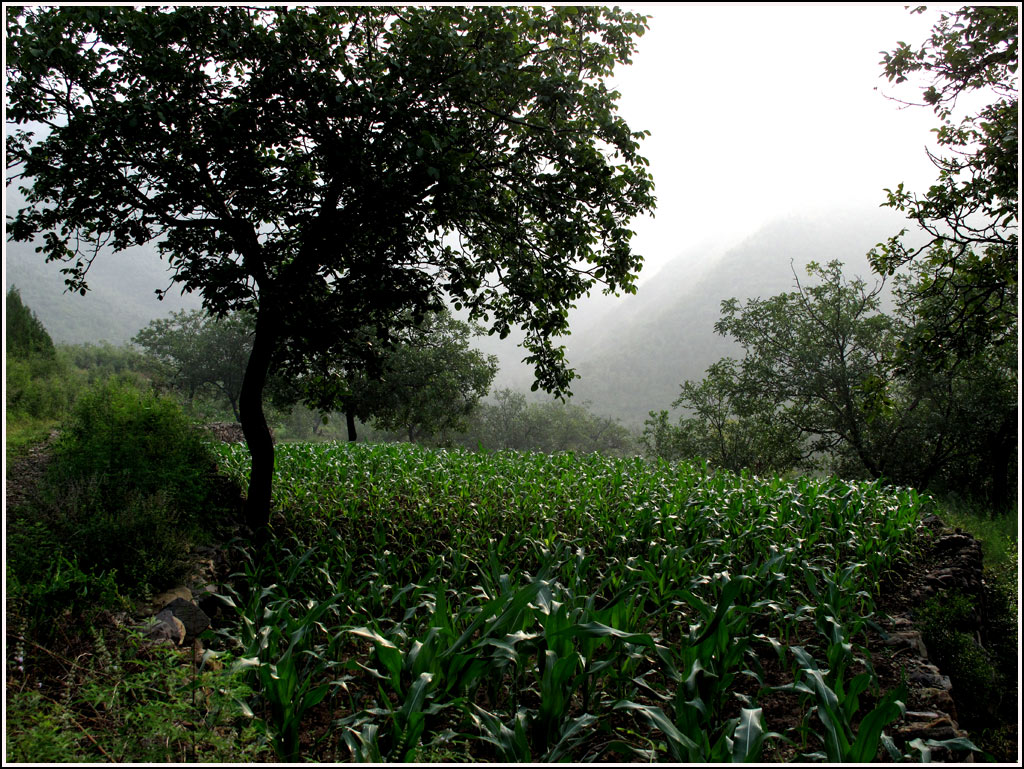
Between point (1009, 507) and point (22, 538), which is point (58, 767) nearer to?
point (22, 538)

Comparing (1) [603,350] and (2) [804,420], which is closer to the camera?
(2) [804,420]

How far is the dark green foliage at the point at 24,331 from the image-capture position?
6.63 metres

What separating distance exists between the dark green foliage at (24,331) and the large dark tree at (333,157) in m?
1.55

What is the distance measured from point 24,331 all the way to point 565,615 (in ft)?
28.1

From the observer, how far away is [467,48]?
4.74m

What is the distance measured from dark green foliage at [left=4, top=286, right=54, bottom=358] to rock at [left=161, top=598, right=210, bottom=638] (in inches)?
167

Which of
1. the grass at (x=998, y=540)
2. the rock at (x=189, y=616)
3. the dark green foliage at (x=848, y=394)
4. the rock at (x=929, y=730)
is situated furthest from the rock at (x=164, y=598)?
the dark green foliage at (x=848, y=394)

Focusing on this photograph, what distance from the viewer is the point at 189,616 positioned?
156 inches

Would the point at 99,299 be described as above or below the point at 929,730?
above

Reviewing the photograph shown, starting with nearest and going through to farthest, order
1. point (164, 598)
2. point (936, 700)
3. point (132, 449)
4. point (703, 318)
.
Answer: point (936, 700) < point (164, 598) < point (132, 449) < point (703, 318)

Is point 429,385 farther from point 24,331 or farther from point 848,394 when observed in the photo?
point 848,394

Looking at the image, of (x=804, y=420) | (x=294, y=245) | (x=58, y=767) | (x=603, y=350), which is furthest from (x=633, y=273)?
(x=603, y=350)

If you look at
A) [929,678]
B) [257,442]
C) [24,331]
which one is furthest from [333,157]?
[929,678]

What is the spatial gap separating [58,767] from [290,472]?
23.2 feet
